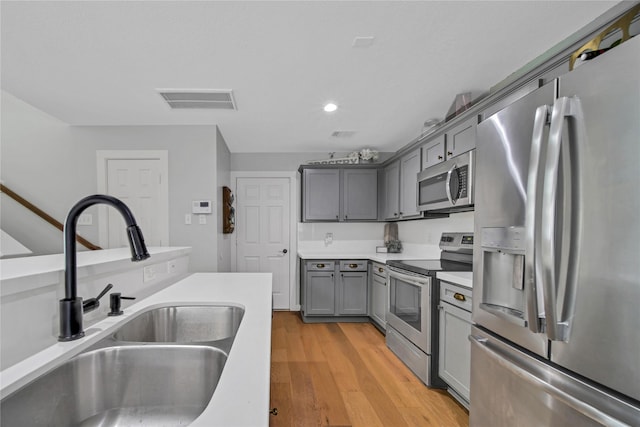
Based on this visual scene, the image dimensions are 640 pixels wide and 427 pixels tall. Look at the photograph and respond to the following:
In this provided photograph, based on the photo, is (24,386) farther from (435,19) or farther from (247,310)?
(435,19)

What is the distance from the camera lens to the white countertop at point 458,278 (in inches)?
73.8

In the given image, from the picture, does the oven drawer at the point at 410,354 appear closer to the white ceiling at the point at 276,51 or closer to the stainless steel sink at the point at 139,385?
the stainless steel sink at the point at 139,385

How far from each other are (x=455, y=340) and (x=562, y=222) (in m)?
1.41

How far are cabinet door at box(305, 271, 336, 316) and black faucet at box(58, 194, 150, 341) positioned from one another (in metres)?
3.17

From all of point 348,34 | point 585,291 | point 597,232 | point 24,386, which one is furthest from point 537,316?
point 348,34

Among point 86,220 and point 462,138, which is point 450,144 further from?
point 86,220

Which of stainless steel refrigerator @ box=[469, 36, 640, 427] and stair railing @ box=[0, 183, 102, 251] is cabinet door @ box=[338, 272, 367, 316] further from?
stair railing @ box=[0, 183, 102, 251]

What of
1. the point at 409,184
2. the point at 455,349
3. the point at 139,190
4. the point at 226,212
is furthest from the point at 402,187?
the point at 139,190

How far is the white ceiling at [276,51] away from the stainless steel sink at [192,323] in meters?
1.54

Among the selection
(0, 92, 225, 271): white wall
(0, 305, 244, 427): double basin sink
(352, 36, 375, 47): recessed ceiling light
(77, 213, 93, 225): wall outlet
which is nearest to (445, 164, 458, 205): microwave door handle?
(352, 36, 375, 47): recessed ceiling light

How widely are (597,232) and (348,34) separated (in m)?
1.59

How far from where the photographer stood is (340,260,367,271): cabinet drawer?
152 inches

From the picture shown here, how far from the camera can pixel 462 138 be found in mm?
2330

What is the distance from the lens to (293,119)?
10.4 feet
